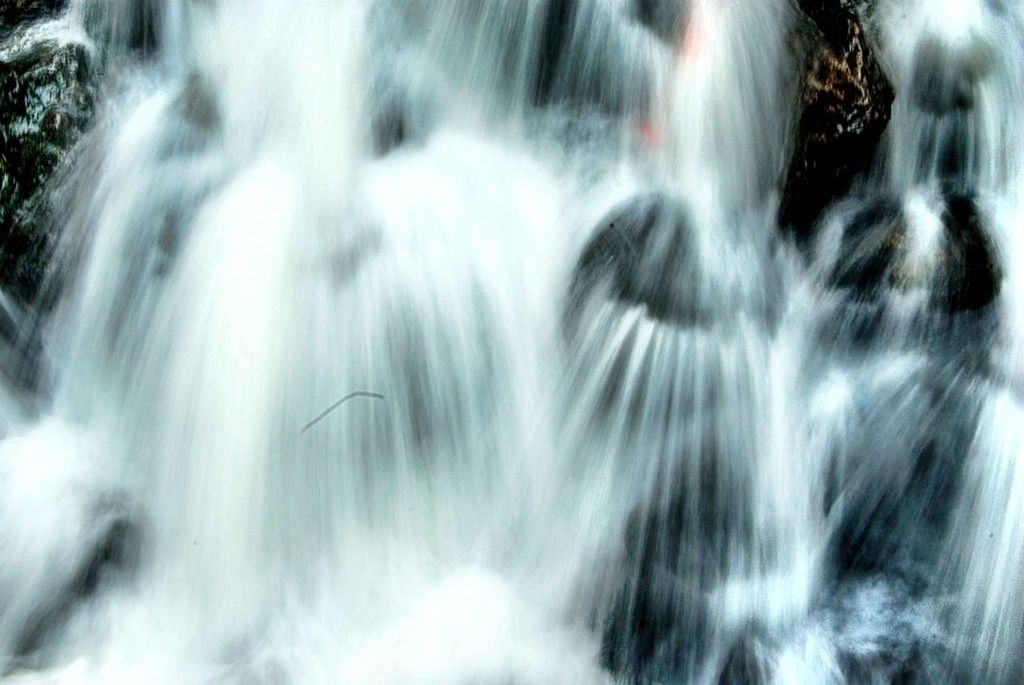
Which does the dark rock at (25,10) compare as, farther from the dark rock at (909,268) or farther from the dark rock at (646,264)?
the dark rock at (909,268)

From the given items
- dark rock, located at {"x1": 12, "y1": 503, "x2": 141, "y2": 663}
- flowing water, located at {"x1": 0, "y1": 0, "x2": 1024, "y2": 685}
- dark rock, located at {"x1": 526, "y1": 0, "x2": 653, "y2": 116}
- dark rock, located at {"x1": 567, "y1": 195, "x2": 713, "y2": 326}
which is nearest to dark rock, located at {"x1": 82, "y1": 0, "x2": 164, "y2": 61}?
flowing water, located at {"x1": 0, "y1": 0, "x2": 1024, "y2": 685}

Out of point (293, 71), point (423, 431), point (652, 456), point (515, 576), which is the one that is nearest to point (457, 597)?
point (515, 576)

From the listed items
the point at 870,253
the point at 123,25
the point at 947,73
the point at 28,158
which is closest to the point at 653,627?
the point at 870,253

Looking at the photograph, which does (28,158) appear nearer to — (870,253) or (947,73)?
(870,253)

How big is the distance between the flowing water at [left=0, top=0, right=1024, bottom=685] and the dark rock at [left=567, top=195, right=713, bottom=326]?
12 millimetres

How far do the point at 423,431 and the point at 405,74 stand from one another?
1351mm

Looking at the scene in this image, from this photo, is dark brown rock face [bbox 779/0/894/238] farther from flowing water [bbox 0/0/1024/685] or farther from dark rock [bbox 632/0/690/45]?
dark rock [bbox 632/0/690/45]

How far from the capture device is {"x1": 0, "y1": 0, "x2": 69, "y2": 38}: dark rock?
404cm

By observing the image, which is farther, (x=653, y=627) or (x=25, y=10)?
(x=25, y=10)

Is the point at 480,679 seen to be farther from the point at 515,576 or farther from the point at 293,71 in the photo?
the point at 293,71

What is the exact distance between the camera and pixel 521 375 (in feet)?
11.9

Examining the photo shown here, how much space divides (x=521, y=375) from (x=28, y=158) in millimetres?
1896

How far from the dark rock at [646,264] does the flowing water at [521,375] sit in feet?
0.04

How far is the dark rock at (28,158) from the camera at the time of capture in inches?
148
